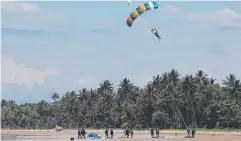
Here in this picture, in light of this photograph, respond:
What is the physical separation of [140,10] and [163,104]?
65.2 m

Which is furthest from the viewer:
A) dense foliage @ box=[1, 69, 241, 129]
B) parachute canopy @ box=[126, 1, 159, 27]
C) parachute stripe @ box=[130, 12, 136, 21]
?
dense foliage @ box=[1, 69, 241, 129]

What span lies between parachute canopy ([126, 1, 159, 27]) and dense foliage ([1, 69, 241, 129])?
5322 cm

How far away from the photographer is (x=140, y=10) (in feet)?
119

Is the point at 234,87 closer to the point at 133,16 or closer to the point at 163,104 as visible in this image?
the point at 163,104

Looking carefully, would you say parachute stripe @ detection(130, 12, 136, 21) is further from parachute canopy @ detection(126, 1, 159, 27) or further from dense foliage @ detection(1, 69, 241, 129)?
dense foliage @ detection(1, 69, 241, 129)

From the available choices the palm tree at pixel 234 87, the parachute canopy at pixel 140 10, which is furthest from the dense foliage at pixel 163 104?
the parachute canopy at pixel 140 10

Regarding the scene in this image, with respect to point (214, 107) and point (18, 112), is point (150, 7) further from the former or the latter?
point (18, 112)

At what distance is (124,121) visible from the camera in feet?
337

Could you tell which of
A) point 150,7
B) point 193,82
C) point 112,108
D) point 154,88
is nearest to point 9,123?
point 112,108

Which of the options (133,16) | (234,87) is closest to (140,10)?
(133,16)

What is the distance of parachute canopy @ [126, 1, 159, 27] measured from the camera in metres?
34.3

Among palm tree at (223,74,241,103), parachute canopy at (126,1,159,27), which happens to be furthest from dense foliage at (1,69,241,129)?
parachute canopy at (126,1,159,27)

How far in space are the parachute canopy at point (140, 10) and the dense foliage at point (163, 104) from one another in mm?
53225

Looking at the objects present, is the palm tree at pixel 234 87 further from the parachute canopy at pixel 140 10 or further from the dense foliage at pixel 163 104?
the parachute canopy at pixel 140 10
